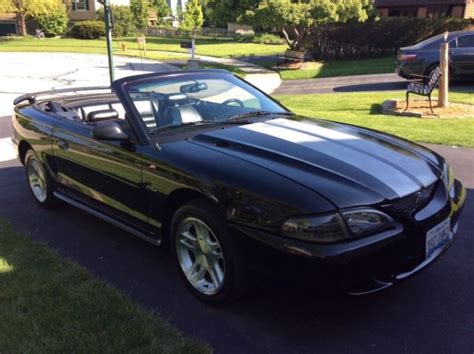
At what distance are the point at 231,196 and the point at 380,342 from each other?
1.23 meters

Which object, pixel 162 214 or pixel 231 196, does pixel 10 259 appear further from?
pixel 231 196

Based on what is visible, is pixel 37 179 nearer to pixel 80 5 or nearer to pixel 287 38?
pixel 287 38

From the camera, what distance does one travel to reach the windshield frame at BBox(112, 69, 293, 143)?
3.79m

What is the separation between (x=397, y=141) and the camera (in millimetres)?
3887

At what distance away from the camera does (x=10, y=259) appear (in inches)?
163

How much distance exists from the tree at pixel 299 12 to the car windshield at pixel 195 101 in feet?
57.8

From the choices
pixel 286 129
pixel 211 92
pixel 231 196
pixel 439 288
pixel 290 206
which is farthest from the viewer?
pixel 211 92

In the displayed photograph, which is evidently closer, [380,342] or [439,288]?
[380,342]

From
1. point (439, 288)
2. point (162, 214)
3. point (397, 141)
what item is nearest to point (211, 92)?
point (162, 214)

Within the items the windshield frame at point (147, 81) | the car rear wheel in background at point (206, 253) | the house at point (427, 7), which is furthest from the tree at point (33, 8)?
the car rear wheel in background at point (206, 253)

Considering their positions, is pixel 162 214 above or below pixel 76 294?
above

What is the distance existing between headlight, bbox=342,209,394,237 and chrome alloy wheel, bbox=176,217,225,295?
85 cm

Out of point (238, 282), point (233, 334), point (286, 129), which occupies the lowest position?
point (233, 334)

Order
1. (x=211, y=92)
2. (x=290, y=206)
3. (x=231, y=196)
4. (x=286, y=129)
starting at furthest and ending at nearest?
1. (x=211, y=92)
2. (x=286, y=129)
3. (x=231, y=196)
4. (x=290, y=206)
